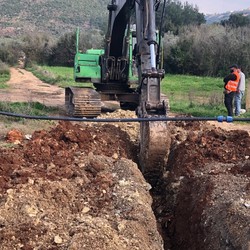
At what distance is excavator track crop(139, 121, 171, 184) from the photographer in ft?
24.2

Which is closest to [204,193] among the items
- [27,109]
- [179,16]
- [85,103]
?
[85,103]

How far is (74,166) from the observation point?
6.79m

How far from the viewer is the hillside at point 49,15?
94.7 metres

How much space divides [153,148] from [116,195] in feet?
5.41

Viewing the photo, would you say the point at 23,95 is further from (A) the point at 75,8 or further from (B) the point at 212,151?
(A) the point at 75,8

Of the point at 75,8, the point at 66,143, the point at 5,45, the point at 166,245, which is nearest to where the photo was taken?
the point at 166,245

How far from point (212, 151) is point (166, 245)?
2.11m

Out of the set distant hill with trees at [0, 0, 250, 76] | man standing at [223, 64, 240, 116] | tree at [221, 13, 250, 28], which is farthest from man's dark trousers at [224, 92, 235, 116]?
tree at [221, 13, 250, 28]

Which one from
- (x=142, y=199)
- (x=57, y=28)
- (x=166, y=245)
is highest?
(x=57, y=28)

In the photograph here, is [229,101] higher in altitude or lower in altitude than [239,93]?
lower

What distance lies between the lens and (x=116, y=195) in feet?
19.6

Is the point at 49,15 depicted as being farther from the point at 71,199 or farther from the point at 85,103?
the point at 71,199

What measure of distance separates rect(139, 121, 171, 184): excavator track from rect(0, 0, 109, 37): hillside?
85.8 m

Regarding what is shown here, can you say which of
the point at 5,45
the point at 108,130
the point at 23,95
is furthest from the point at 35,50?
the point at 108,130
